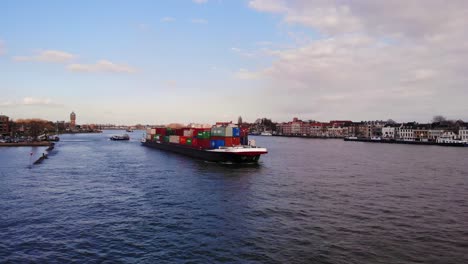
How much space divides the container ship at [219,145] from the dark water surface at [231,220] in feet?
55.1

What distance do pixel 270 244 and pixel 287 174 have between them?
31.7m

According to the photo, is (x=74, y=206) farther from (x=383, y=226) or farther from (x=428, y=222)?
(x=428, y=222)

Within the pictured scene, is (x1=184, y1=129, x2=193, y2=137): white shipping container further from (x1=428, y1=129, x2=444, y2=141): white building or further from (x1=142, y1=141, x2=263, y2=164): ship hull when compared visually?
(x1=428, y1=129, x2=444, y2=141): white building

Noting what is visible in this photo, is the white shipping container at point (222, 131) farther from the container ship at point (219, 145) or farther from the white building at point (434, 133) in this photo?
the white building at point (434, 133)

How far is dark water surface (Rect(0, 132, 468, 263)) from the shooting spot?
1956 centimetres

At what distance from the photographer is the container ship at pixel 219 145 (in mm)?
63469

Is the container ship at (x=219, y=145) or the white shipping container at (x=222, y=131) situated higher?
the white shipping container at (x=222, y=131)

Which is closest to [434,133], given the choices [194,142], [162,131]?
[162,131]

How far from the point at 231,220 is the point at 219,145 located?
43.3m

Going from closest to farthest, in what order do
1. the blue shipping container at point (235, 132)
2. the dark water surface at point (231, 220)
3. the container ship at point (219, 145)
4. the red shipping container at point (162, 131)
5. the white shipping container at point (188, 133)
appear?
the dark water surface at point (231, 220)
the container ship at point (219, 145)
the blue shipping container at point (235, 132)
the white shipping container at point (188, 133)
the red shipping container at point (162, 131)

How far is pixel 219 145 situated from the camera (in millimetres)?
69500

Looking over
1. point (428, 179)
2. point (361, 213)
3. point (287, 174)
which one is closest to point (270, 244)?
point (361, 213)

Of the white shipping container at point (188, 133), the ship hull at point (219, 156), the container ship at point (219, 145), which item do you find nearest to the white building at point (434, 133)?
the container ship at point (219, 145)

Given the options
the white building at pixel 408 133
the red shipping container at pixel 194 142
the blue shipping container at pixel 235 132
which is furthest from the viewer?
the white building at pixel 408 133
